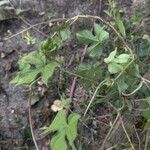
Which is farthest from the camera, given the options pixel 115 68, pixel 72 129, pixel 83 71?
pixel 83 71

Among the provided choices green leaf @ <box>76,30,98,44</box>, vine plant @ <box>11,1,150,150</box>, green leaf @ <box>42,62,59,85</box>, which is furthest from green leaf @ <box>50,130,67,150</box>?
green leaf @ <box>76,30,98,44</box>

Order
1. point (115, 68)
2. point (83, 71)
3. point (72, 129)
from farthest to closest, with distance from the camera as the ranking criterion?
point (83, 71) < point (115, 68) < point (72, 129)

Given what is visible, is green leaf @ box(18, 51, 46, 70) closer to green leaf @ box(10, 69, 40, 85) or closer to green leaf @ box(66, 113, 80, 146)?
green leaf @ box(10, 69, 40, 85)

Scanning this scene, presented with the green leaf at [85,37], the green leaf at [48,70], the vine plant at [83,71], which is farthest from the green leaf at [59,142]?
the green leaf at [85,37]

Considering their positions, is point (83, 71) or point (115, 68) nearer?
point (115, 68)

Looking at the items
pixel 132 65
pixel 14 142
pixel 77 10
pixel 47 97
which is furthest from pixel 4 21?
pixel 132 65

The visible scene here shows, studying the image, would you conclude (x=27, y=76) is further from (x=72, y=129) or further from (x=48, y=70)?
(x=72, y=129)

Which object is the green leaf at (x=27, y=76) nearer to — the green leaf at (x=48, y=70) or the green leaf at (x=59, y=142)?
the green leaf at (x=48, y=70)

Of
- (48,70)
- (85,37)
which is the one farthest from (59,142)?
(85,37)

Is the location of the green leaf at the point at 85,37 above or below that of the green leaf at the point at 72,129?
above

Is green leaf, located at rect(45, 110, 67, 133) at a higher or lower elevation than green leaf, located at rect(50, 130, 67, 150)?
higher

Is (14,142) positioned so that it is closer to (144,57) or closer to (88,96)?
(88,96)
